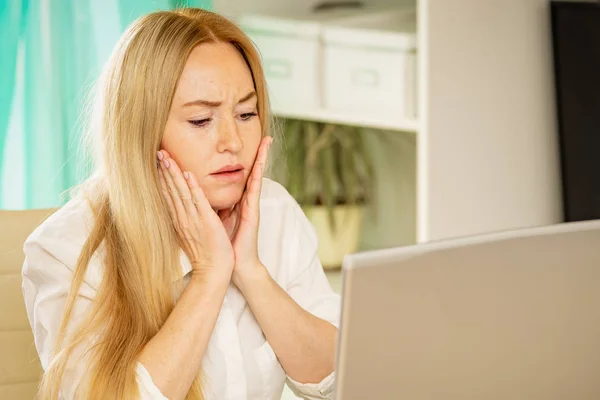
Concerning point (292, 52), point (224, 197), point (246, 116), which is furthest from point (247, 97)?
point (292, 52)

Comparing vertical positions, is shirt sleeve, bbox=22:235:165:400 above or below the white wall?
below

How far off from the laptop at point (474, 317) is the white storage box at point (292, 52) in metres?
1.95

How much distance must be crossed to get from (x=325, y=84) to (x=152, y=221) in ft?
4.97

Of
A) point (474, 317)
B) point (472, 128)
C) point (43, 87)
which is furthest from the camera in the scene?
point (472, 128)

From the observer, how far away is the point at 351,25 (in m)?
2.68

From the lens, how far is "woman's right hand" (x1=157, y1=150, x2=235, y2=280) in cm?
125

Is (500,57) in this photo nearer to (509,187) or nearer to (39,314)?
(509,187)

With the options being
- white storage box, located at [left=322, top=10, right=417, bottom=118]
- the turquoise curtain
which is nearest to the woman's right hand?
the turquoise curtain

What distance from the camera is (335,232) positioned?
8.96ft

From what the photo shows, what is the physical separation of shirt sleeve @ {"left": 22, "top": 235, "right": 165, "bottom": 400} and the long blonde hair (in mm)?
17

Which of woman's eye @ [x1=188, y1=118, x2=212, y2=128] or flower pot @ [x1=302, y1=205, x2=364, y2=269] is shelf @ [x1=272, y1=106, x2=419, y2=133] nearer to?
flower pot @ [x1=302, y1=205, x2=364, y2=269]

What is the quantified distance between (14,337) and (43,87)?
1.15 m

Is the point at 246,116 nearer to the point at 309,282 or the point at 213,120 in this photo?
the point at 213,120

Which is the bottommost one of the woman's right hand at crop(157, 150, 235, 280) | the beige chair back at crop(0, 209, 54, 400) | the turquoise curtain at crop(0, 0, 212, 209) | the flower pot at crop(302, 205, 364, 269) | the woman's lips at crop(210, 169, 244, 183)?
the beige chair back at crop(0, 209, 54, 400)
